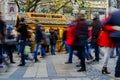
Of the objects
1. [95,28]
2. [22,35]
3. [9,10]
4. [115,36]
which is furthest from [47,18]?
[9,10]

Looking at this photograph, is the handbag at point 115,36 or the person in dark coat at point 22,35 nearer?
the handbag at point 115,36

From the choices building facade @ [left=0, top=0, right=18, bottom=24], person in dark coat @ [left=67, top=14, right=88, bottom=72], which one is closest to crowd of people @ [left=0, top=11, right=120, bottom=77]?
person in dark coat @ [left=67, top=14, right=88, bottom=72]

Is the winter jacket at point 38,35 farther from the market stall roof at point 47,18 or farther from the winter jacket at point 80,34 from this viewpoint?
the market stall roof at point 47,18

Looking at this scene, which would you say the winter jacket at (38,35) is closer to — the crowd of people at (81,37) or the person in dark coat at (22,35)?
the crowd of people at (81,37)

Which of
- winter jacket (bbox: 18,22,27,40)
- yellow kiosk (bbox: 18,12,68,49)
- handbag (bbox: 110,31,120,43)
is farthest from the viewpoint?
yellow kiosk (bbox: 18,12,68,49)

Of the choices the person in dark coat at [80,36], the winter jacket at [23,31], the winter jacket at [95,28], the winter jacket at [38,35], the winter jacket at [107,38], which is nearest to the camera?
the winter jacket at [107,38]

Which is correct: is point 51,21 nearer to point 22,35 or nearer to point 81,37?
point 22,35

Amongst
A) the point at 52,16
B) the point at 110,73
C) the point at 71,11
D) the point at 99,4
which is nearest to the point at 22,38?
the point at 110,73

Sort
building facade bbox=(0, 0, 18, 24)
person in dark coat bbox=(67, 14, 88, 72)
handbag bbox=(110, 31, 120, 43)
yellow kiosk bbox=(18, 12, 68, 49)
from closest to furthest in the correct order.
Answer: handbag bbox=(110, 31, 120, 43) → person in dark coat bbox=(67, 14, 88, 72) → yellow kiosk bbox=(18, 12, 68, 49) → building facade bbox=(0, 0, 18, 24)

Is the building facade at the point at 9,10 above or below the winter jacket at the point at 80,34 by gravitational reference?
below

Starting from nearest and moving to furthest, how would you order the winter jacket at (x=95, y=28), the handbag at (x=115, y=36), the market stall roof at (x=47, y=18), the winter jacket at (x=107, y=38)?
the handbag at (x=115, y=36) → the winter jacket at (x=107, y=38) → the winter jacket at (x=95, y=28) → the market stall roof at (x=47, y=18)

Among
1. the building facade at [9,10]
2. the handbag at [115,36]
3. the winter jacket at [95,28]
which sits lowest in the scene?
the building facade at [9,10]

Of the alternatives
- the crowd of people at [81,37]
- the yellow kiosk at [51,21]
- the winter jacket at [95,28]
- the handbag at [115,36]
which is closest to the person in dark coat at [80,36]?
the crowd of people at [81,37]

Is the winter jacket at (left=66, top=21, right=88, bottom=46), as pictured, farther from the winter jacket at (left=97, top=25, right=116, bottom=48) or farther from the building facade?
the building facade
